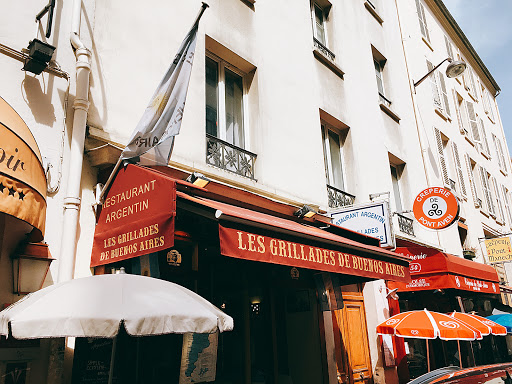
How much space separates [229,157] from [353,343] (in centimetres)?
435

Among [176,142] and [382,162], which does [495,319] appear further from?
[176,142]

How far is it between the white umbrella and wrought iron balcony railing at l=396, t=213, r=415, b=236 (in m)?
8.14

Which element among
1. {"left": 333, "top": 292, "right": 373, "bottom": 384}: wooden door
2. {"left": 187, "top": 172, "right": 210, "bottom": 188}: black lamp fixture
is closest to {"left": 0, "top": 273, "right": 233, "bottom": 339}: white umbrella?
{"left": 187, "top": 172, "right": 210, "bottom": 188}: black lamp fixture

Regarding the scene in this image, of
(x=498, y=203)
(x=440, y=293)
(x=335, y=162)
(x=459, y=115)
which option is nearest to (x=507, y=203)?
(x=498, y=203)

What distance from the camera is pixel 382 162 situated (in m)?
10.6

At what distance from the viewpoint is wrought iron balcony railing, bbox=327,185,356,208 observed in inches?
350

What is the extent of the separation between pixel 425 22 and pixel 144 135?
14.9 meters

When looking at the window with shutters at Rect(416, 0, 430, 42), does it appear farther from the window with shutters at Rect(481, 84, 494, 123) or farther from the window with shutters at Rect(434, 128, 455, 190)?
the window with shutters at Rect(481, 84, 494, 123)

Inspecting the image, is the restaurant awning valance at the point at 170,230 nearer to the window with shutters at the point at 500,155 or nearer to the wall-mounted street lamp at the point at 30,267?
the wall-mounted street lamp at the point at 30,267

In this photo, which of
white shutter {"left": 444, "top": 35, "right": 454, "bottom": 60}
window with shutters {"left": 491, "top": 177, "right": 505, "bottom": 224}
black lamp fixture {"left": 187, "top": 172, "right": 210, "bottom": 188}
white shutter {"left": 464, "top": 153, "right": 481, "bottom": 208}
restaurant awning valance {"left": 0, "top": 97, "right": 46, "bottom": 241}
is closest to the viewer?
restaurant awning valance {"left": 0, "top": 97, "right": 46, "bottom": 241}

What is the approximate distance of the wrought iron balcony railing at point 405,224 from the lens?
10849 mm

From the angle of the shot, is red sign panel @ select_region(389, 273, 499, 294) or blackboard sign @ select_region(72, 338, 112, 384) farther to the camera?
red sign panel @ select_region(389, 273, 499, 294)

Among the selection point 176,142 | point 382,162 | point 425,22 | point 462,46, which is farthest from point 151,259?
point 462,46

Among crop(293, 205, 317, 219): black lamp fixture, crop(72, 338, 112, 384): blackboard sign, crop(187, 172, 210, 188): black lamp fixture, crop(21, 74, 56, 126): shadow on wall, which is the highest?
crop(21, 74, 56, 126): shadow on wall
